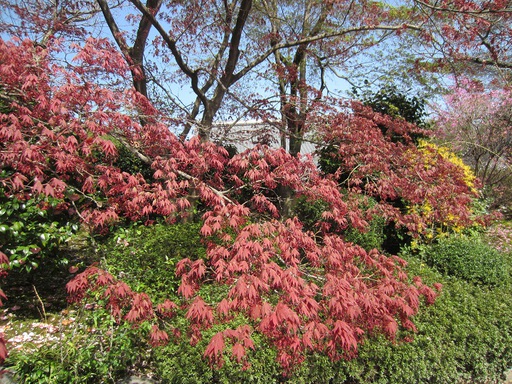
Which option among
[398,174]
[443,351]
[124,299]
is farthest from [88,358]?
[398,174]

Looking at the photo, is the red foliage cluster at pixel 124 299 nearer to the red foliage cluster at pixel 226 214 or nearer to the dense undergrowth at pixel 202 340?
the red foliage cluster at pixel 226 214

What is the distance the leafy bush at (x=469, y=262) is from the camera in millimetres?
4332

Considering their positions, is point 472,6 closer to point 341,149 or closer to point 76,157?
point 341,149

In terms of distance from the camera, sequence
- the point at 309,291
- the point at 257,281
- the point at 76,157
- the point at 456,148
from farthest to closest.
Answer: the point at 456,148 → the point at 76,157 → the point at 309,291 → the point at 257,281

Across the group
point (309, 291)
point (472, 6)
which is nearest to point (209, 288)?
point (309, 291)

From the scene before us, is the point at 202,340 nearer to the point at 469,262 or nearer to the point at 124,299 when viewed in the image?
the point at 124,299

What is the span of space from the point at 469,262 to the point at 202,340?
361 centimetres

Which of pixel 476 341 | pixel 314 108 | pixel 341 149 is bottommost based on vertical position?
pixel 476 341

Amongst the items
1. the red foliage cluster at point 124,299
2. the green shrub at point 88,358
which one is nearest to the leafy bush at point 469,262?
the red foliage cluster at point 124,299

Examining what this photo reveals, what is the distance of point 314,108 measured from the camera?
554 cm

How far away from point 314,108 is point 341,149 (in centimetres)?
94

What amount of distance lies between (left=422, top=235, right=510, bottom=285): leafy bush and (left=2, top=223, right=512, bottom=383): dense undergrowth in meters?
0.01

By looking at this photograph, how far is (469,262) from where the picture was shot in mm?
4445

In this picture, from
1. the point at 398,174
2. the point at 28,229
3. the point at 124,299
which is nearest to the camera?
the point at 124,299
